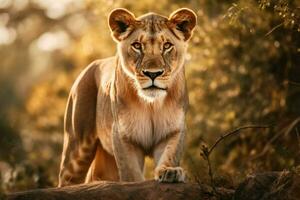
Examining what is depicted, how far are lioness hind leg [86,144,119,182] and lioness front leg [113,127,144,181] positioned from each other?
1.27 m

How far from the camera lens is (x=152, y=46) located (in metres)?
9.34

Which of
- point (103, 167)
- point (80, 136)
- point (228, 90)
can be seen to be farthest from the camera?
point (228, 90)

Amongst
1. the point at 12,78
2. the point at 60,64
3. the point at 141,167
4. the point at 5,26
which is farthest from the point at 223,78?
the point at 12,78

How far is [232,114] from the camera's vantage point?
46.9 ft

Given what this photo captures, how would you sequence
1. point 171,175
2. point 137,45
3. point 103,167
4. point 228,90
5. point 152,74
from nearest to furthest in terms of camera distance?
point 171,175
point 152,74
point 137,45
point 103,167
point 228,90

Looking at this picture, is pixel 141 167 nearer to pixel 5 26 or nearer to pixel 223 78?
pixel 223 78

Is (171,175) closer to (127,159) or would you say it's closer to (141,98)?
(127,159)

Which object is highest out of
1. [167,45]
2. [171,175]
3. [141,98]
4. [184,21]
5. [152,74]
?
[184,21]

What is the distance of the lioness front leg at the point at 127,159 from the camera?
9.35 m

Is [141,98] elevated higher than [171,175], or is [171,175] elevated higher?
[141,98]

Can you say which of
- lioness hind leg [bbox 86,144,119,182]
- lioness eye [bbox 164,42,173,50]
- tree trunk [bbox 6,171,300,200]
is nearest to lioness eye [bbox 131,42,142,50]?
lioness eye [bbox 164,42,173,50]

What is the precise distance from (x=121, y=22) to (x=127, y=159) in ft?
4.36

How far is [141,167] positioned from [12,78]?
128 ft

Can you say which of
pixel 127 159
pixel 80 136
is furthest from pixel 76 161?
pixel 127 159
